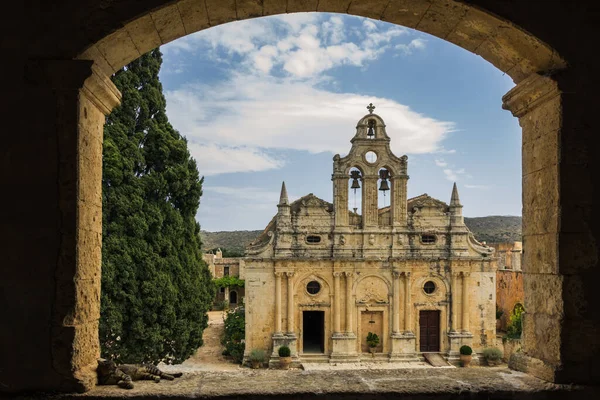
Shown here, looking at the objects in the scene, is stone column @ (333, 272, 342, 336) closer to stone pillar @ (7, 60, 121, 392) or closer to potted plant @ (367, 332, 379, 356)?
potted plant @ (367, 332, 379, 356)

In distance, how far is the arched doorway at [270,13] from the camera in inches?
98.5

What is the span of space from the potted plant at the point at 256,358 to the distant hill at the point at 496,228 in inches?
1011

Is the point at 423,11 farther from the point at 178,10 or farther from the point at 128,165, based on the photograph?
the point at 128,165

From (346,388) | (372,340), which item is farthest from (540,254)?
(372,340)

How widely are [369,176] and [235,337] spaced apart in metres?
8.12

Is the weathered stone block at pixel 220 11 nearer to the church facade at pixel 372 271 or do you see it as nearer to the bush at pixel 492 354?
the church facade at pixel 372 271

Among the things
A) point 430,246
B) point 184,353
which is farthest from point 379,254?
point 184,353

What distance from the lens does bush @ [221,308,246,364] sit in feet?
61.7

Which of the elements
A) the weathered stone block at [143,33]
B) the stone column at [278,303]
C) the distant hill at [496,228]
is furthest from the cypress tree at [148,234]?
the distant hill at [496,228]

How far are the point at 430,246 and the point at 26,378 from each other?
18.3 meters

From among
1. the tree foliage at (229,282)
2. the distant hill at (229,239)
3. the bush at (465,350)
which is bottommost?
the bush at (465,350)

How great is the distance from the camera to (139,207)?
1345 cm

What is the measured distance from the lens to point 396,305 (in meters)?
18.9

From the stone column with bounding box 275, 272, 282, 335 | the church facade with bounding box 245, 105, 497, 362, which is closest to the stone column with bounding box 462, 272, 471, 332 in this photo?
the church facade with bounding box 245, 105, 497, 362
